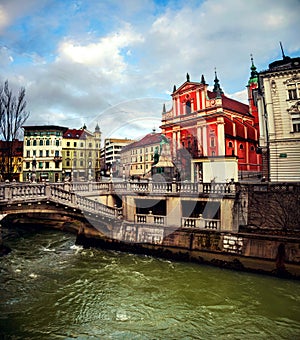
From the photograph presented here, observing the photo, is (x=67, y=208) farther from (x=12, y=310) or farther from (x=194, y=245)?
(x=194, y=245)

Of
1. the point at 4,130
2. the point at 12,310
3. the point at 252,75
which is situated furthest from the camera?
the point at 252,75

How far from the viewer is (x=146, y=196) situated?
17.0 meters

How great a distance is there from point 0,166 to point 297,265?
1017 inches

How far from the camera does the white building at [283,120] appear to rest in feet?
69.6

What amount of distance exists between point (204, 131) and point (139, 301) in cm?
2723

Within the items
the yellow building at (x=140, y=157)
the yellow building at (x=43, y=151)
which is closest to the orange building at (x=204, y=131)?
the yellow building at (x=140, y=157)

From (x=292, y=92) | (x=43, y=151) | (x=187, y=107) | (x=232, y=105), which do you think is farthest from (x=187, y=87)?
(x=43, y=151)

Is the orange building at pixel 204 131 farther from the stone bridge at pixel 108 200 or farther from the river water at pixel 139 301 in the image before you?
the river water at pixel 139 301

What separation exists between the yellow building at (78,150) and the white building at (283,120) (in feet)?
130

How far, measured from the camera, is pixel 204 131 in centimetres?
3344

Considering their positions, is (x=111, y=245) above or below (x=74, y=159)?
below

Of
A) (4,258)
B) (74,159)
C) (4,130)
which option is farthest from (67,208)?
(74,159)

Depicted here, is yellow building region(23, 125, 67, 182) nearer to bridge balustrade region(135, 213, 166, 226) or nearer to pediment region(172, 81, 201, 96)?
pediment region(172, 81, 201, 96)

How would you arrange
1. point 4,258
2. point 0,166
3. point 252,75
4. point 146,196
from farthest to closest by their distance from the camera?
1. point 252,75
2. point 0,166
3. point 146,196
4. point 4,258
